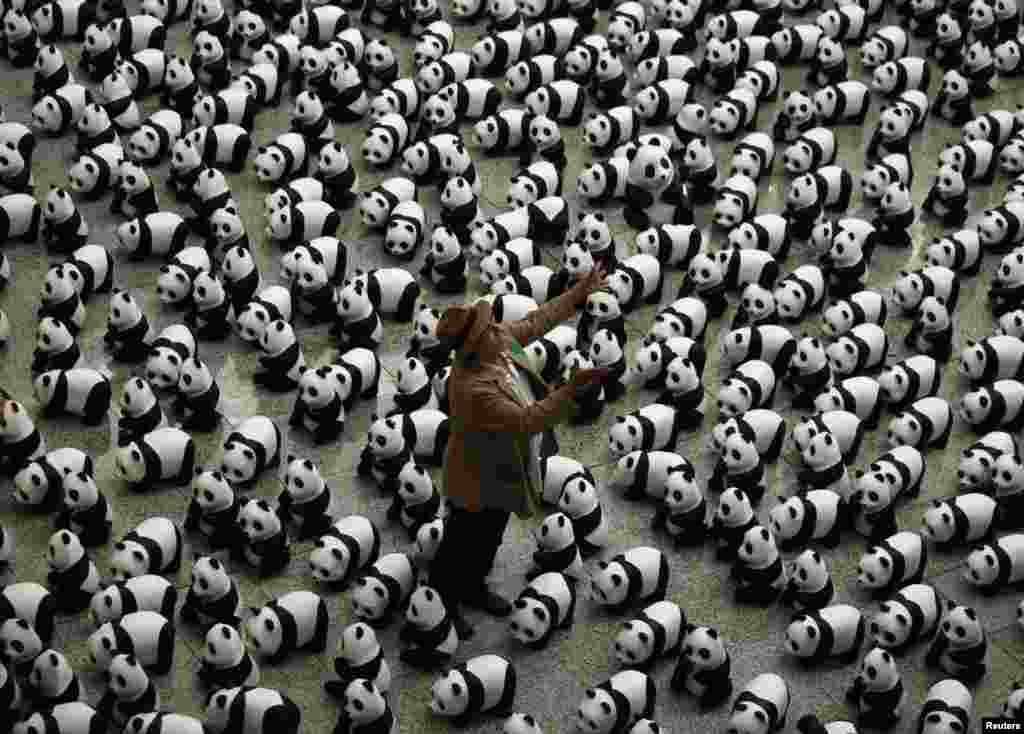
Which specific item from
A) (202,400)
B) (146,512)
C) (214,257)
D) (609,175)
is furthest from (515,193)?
(146,512)

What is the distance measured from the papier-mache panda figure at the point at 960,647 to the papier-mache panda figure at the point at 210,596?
3795mm

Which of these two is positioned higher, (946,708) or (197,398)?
(946,708)

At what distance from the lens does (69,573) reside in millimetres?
8898

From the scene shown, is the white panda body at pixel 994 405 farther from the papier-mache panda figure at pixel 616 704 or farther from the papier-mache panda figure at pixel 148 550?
the papier-mache panda figure at pixel 148 550

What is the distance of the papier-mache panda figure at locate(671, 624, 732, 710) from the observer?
29.0ft

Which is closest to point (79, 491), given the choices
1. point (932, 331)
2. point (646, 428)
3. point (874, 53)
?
point (646, 428)

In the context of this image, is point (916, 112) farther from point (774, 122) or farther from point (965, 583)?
point (965, 583)

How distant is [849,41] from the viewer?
14.0 metres

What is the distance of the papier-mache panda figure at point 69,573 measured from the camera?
8844 mm

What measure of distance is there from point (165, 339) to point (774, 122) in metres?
5.29

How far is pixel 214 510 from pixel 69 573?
2.87 feet

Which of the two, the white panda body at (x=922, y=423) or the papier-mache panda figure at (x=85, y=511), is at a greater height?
the white panda body at (x=922, y=423)

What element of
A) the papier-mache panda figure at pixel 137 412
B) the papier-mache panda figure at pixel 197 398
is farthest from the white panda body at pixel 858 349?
the papier-mache panda figure at pixel 137 412

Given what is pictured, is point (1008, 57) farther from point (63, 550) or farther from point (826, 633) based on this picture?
point (63, 550)
